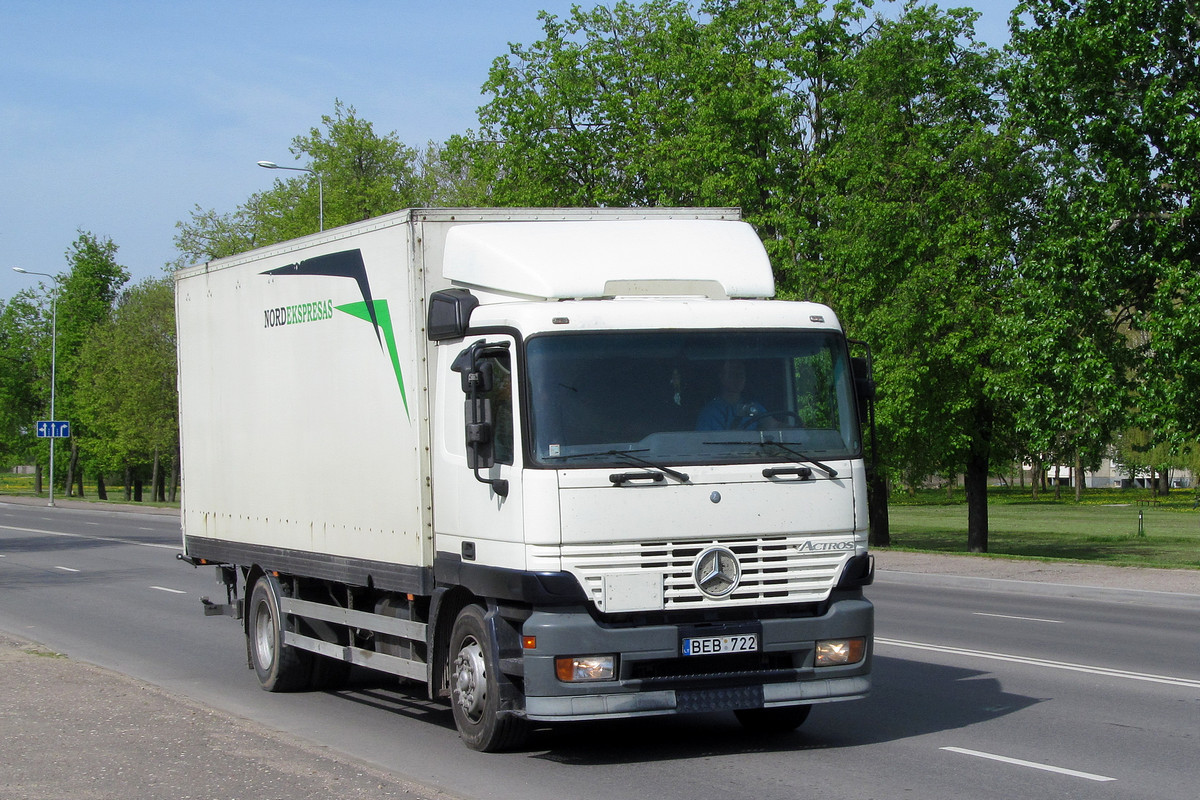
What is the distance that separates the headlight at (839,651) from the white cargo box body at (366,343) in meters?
2.26

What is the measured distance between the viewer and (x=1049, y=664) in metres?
12.0

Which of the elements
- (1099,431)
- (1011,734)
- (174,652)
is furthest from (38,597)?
(1099,431)

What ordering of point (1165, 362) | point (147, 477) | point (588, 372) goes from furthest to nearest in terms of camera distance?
1. point (147, 477)
2. point (1165, 362)
3. point (588, 372)

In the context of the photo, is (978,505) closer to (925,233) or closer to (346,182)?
(925,233)

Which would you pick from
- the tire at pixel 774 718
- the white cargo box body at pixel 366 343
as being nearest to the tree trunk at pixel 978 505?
the white cargo box body at pixel 366 343

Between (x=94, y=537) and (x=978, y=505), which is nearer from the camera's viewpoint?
(x=978, y=505)

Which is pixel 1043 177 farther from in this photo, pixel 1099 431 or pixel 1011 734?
pixel 1011 734

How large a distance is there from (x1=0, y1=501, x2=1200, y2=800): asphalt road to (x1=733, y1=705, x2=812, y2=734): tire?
0.45 ft

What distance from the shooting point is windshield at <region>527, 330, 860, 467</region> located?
7.71 meters

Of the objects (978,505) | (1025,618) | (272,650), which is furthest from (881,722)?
(978,505)

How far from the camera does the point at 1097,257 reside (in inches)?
979

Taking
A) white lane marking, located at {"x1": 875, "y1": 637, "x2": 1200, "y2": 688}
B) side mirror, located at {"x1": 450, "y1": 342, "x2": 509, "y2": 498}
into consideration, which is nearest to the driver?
side mirror, located at {"x1": 450, "y1": 342, "x2": 509, "y2": 498}

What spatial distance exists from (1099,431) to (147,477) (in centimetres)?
8147

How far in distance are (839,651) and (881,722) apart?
138 cm
